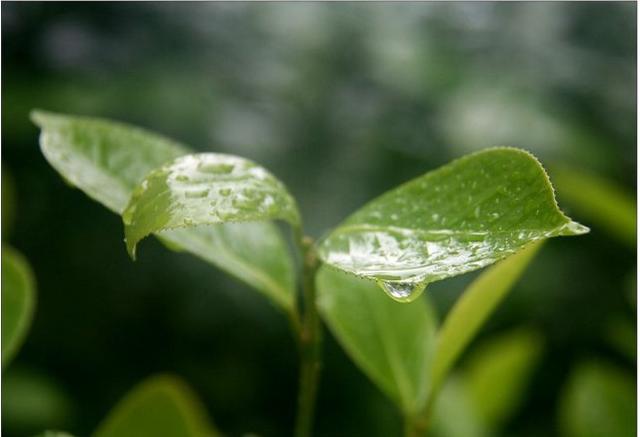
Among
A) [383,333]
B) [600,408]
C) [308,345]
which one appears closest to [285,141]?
[600,408]

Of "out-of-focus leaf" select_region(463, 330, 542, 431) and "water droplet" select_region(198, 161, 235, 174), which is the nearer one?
"water droplet" select_region(198, 161, 235, 174)

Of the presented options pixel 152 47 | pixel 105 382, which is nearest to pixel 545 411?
pixel 105 382

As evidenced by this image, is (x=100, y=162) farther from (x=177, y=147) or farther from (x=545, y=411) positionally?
(x=545, y=411)

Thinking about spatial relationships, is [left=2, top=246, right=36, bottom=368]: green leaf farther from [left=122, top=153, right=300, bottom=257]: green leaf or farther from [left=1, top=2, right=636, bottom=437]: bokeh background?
[left=1, top=2, right=636, bottom=437]: bokeh background

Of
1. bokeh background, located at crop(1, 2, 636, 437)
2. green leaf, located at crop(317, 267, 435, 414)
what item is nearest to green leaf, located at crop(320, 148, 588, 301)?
green leaf, located at crop(317, 267, 435, 414)

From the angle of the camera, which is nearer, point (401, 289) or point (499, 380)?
point (401, 289)

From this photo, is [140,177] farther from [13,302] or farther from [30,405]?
[30,405]
